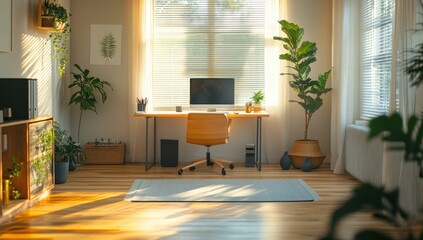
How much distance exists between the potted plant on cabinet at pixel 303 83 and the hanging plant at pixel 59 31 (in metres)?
2.56

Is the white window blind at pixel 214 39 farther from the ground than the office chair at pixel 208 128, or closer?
farther from the ground

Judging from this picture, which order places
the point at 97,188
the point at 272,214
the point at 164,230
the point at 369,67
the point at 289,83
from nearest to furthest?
1. the point at 164,230
2. the point at 272,214
3. the point at 97,188
4. the point at 369,67
5. the point at 289,83

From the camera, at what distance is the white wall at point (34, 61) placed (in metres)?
5.78

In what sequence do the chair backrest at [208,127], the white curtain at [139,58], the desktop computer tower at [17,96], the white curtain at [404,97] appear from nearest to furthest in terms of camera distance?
1. the white curtain at [404,97]
2. the desktop computer tower at [17,96]
3. the chair backrest at [208,127]
4. the white curtain at [139,58]

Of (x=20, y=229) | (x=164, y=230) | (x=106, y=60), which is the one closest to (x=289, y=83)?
(x=106, y=60)

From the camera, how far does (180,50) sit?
8.03 m

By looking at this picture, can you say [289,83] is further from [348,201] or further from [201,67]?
[348,201]

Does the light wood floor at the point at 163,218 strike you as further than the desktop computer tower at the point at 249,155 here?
No

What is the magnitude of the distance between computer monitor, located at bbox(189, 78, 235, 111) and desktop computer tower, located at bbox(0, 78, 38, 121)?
2.86 metres

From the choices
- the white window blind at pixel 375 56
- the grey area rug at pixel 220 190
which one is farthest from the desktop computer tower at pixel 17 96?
the white window blind at pixel 375 56

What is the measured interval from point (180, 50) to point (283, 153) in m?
1.97

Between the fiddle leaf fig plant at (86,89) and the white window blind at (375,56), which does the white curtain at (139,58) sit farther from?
the white window blind at (375,56)

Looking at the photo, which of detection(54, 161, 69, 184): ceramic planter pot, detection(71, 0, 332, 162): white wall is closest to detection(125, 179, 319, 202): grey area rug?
detection(54, 161, 69, 184): ceramic planter pot

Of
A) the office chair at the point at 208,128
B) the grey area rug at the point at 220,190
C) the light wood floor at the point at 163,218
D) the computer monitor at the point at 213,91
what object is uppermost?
the computer monitor at the point at 213,91
